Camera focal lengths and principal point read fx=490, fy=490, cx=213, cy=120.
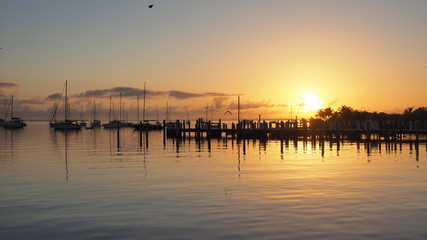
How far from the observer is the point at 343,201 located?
19.2 meters

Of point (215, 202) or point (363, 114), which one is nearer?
point (215, 202)

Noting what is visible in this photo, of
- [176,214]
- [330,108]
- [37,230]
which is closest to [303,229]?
[176,214]

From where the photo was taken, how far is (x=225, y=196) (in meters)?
20.6

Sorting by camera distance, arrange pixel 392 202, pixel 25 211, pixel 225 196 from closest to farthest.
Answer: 1. pixel 25 211
2. pixel 392 202
3. pixel 225 196

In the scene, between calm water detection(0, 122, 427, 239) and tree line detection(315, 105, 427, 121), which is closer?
calm water detection(0, 122, 427, 239)

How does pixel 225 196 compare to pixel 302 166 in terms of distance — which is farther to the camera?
pixel 302 166

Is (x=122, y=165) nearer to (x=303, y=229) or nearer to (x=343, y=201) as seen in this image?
(x=343, y=201)

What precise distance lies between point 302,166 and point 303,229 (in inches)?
757

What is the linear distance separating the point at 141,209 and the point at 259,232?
5.30 metres

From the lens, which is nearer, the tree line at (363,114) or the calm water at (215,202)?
the calm water at (215,202)

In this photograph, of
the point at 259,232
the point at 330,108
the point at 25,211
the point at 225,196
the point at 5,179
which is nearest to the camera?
the point at 259,232

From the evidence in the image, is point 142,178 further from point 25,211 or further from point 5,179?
point 25,211

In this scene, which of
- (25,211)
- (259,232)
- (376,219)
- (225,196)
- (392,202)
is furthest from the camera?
(225,196)

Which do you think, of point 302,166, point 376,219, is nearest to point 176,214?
point 376,219
